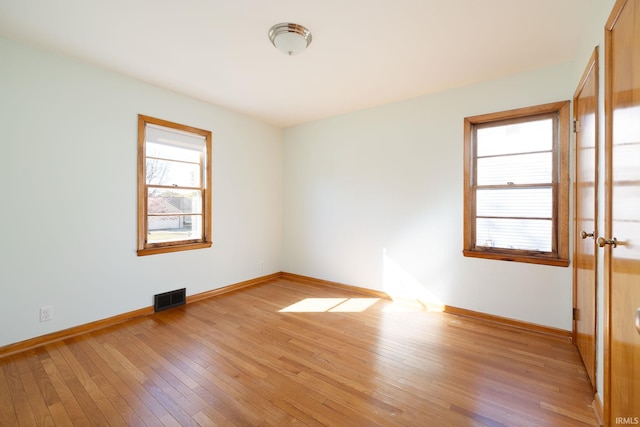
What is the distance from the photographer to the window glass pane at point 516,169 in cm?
280

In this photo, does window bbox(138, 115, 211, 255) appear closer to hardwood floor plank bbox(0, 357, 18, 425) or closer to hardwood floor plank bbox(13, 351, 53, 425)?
hardwood floor plank bbox(13, 351, 53, 425)

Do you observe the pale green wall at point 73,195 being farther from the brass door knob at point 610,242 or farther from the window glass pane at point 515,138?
the brass door knob at point 610,242

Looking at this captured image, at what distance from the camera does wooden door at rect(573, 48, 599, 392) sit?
1.77 m

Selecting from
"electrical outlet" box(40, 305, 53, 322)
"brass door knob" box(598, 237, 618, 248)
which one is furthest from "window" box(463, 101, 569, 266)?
"electrical outlet" box(40, 305, 53, 322)

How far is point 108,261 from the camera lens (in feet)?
9.54

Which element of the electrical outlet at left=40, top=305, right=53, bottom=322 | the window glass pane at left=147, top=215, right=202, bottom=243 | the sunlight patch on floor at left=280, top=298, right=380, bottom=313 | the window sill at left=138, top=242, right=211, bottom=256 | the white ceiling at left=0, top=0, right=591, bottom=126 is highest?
the white ceiling at left=0, top=0, right=591, bottom=126

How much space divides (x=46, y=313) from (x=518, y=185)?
494cm

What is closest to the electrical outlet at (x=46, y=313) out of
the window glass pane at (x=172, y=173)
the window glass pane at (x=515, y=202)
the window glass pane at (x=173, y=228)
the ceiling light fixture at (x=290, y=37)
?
the window glass pane at (x=173, y=228)

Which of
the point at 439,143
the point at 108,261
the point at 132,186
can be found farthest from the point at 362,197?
the point at 108,261

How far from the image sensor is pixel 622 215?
3.99ft

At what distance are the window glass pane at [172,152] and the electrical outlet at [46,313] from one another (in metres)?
1.82

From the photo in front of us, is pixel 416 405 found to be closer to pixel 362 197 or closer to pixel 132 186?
pixel 362 197

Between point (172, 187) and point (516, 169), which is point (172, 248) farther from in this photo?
point (516, 169)

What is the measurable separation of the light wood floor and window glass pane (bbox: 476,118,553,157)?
6.42ft
